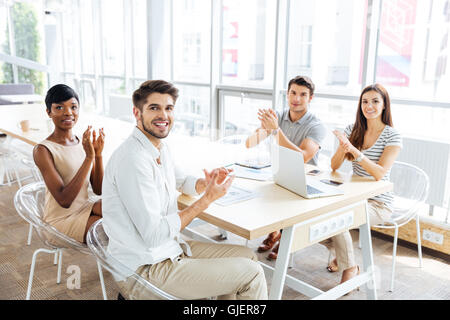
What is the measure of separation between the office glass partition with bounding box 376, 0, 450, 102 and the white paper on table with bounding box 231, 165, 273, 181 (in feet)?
5.57

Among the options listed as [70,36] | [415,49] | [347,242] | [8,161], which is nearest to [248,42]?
[415,49]

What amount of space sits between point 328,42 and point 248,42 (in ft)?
3.82

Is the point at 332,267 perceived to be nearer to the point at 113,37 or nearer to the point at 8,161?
the point at 8,161

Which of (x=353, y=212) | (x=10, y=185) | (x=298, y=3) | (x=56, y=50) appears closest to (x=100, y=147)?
(x=353, y=212)

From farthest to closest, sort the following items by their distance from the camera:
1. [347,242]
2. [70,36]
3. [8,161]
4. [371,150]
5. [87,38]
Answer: [70,36] → [87,38] → [8,161] → [371,150] → [347,242]

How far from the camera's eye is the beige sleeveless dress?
216cm

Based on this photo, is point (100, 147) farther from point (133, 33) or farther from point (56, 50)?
point (56, 50)

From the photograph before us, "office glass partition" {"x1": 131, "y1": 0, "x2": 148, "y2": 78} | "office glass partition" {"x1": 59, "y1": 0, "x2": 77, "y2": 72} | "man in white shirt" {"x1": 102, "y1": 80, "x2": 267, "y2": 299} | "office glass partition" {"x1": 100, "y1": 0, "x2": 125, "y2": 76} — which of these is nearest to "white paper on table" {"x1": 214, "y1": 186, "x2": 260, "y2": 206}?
"man in white shirt" {"x1": 102, "y1": 80, "x2": 267, "y2": 299}

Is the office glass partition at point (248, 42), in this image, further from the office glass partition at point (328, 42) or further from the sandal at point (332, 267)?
the sandal at point (332, 267)

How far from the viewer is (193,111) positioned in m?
5.76

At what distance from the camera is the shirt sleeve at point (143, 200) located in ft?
5.03

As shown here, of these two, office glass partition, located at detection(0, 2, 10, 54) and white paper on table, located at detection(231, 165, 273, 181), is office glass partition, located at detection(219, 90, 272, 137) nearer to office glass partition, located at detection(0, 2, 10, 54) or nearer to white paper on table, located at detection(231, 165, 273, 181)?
white paper on table, located at detection(231, 165, 273, 181)

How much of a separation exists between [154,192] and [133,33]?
601cm

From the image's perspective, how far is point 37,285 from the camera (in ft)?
8.52
